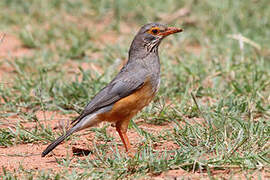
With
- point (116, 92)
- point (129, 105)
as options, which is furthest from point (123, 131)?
point (116, 92)

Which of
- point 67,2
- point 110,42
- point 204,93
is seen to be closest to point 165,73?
point 204,93

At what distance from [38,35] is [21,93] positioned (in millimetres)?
2484

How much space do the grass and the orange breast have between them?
346mm

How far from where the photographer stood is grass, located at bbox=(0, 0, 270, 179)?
16.3 ft

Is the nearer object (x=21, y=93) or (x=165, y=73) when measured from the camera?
(x=21, y=93)

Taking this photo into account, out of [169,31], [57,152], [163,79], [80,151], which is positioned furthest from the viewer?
[163,79]

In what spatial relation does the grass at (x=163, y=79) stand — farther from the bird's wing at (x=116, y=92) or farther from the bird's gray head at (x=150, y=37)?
the bird's gray head at (x=150, y=37)

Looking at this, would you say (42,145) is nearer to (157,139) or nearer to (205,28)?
(157,139)

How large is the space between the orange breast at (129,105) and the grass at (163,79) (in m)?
0.35

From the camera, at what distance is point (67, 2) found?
11.3 m

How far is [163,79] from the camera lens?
25.6ft

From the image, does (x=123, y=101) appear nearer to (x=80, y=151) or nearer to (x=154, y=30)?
(x=80, y=151)

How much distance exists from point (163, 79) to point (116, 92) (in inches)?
84.5

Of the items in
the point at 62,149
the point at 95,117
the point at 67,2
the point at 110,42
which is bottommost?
the point at 62,149
